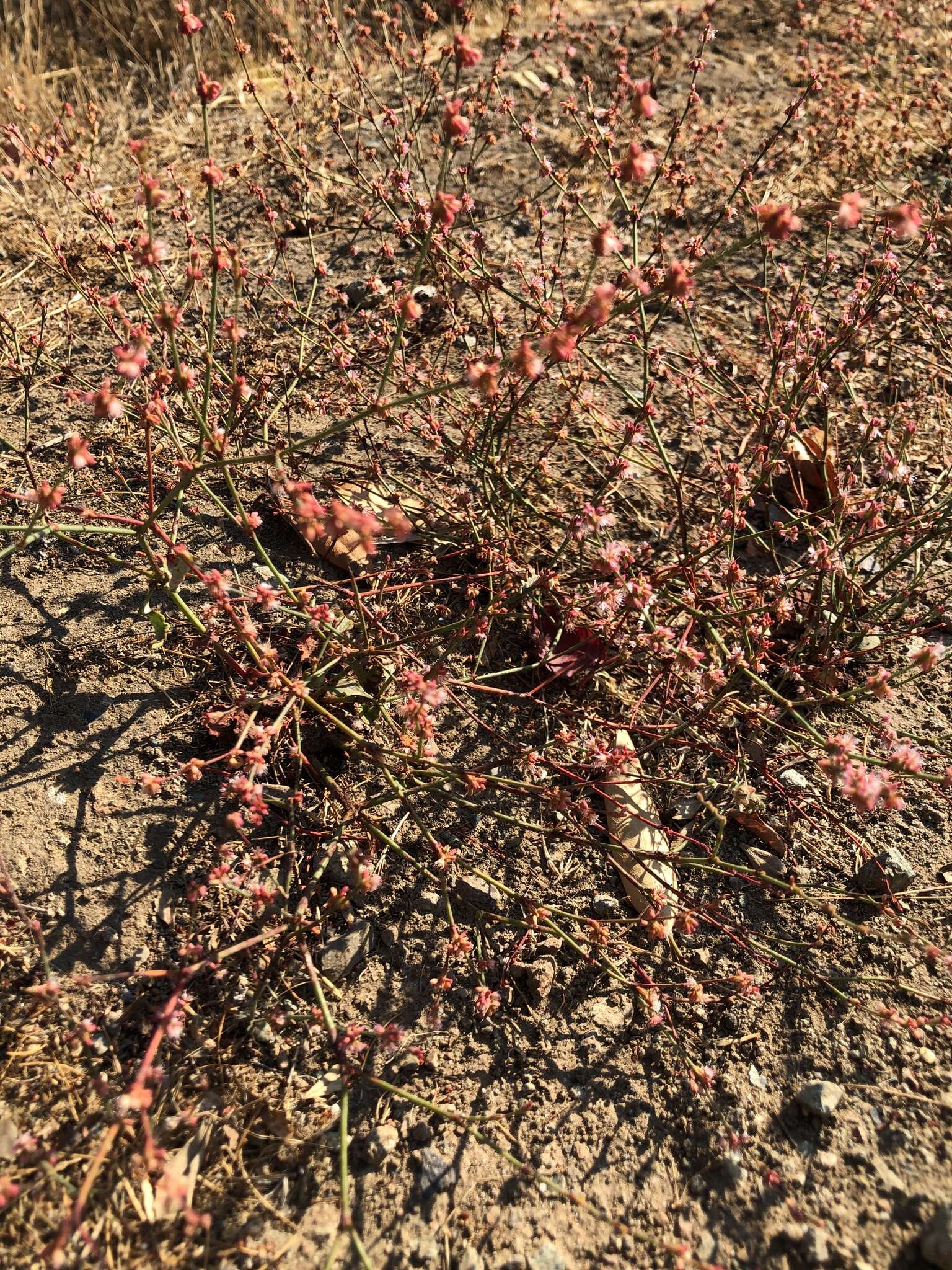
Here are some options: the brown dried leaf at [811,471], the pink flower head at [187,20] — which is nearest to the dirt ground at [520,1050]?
the brown dried leaf at [811,471]

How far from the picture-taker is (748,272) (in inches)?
182

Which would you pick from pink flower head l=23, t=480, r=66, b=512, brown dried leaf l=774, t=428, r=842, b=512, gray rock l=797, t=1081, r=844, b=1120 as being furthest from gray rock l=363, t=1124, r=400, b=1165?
brown dried leaf l=774, t=428, r=842, b=512

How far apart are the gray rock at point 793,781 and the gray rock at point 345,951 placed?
4.49 ft

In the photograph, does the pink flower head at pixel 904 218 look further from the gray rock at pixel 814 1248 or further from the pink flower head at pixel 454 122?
the gray rock at pixel 814 1248

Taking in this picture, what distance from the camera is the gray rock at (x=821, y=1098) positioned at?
243cm

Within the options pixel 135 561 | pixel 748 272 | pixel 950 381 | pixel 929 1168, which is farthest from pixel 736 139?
pixel 929 1168

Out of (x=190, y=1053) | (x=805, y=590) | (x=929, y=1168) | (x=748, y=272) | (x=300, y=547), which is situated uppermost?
(x=748, y=272)

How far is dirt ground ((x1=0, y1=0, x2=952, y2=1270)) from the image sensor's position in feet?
7.43

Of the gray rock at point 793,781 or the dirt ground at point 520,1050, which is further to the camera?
the gray rock at point 793,781

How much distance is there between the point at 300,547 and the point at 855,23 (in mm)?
4763

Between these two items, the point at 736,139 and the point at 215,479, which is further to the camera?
the point at 736,139

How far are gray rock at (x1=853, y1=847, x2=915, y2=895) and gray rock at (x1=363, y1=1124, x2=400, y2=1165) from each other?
152 cm

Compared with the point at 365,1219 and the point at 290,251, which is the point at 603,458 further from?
the point at 365,1219

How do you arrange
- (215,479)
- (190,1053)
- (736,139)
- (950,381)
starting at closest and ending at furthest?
(190,1053) → (215,479) → (950,381) → (736,139)
